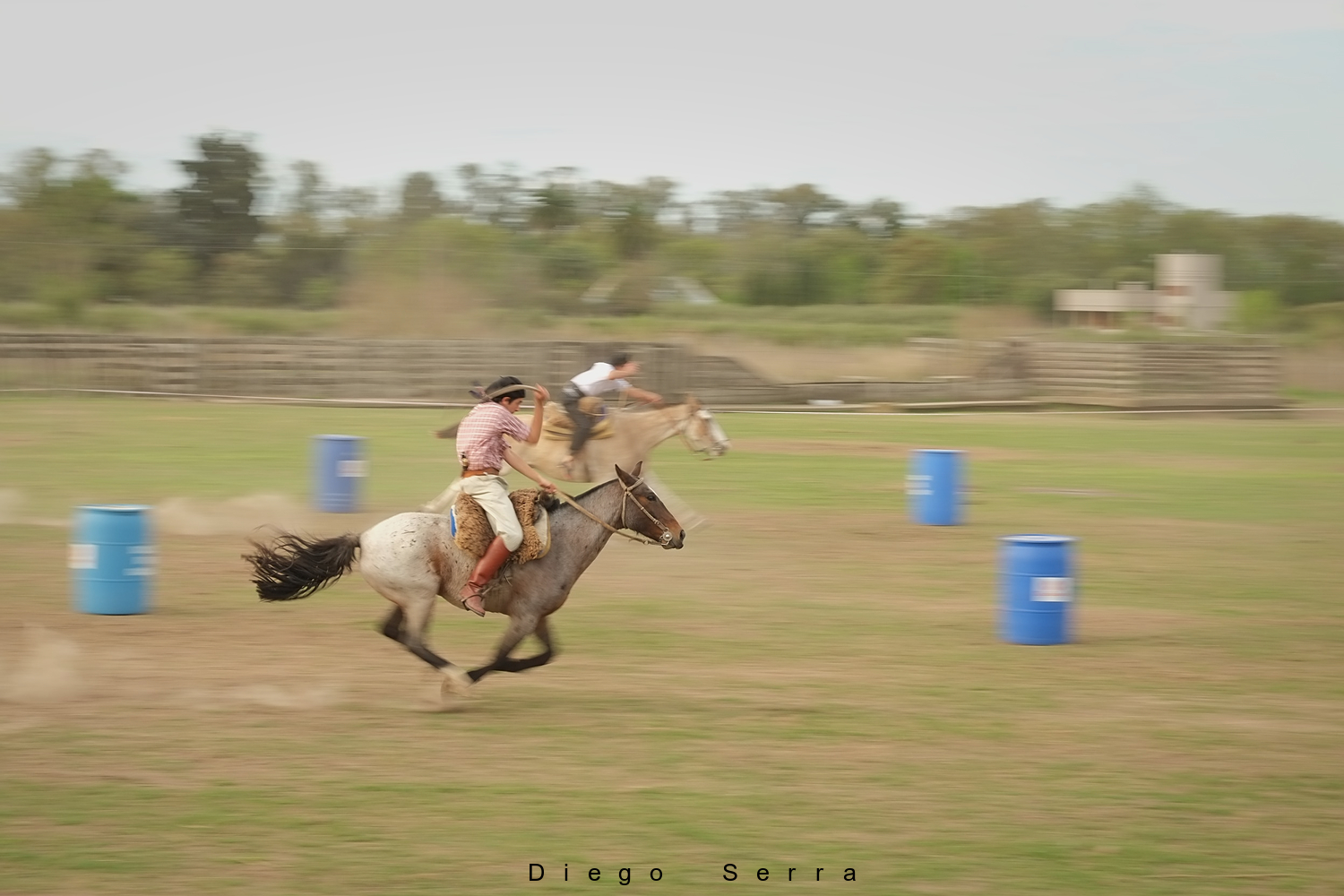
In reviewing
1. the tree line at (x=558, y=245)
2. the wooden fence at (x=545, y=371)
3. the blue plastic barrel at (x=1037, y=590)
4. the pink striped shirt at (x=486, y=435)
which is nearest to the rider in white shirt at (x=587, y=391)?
the blue plastic barrel at (x=1037, y=590)

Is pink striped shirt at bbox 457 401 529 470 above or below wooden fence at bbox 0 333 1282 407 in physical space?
above

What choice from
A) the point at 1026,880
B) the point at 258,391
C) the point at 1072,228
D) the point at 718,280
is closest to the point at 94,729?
the point at 1026,880

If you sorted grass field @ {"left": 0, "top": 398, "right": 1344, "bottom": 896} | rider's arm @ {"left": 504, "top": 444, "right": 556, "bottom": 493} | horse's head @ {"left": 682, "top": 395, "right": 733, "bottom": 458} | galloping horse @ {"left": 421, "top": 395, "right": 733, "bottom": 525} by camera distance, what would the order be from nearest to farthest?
grass field @ {"left": 0, "top": 398, "right": 1344, "bottom": 896}
rider's arm @ {"left": 504, "top": 444, "right": 556, "bottom": 493}
galloping horse @ {"left": 421, "top": 395, "right": 733, "bottom": 525}
horse's head @ {"left": 682, "top": 395, "right": 733, "bottom": 458}

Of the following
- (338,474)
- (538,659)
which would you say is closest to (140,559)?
(538,659)

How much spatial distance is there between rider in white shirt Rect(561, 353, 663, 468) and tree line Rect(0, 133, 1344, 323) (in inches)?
1410

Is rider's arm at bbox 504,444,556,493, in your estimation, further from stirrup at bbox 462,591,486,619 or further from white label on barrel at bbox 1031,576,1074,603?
white label on barrel at bbox 1031,576,1074,603

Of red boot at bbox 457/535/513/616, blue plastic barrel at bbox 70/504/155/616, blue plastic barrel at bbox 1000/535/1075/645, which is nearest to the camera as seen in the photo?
red boot at bbox 457/535/513/616

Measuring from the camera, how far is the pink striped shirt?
9.43 metres

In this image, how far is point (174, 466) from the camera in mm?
23922

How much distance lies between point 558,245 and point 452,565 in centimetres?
5433

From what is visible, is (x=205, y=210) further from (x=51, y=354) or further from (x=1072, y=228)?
(x=1072, y=228)

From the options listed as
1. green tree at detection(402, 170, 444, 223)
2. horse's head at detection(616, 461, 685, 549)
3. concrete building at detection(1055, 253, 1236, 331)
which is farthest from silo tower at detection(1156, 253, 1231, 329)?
horse's head at detection(616, 461, 685, 549)

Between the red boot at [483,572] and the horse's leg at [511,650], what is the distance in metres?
0.25

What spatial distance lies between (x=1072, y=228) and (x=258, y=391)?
1803 inches
